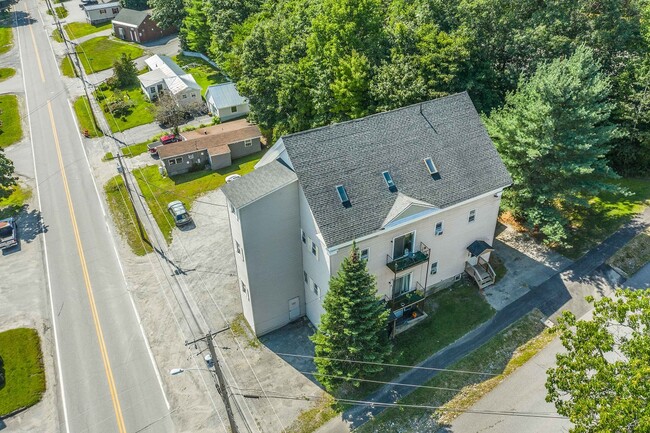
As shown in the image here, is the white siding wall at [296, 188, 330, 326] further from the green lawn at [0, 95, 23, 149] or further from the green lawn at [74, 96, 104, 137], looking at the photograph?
the green lawn at [0, 95, 23, 149]

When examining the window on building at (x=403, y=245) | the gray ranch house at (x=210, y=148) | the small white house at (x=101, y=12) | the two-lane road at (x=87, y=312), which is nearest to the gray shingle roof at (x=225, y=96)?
the gray ranch house at (x=210, y=148)

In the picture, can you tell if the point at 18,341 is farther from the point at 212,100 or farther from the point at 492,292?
the point at 212,100

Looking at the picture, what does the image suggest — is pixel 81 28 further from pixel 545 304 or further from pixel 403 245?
pixel 545 304

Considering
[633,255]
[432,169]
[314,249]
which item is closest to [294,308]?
[314,249]

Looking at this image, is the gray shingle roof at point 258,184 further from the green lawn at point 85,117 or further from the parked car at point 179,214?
the green lawn at point 85,117

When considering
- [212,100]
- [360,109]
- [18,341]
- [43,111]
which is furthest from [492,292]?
[43,111]
